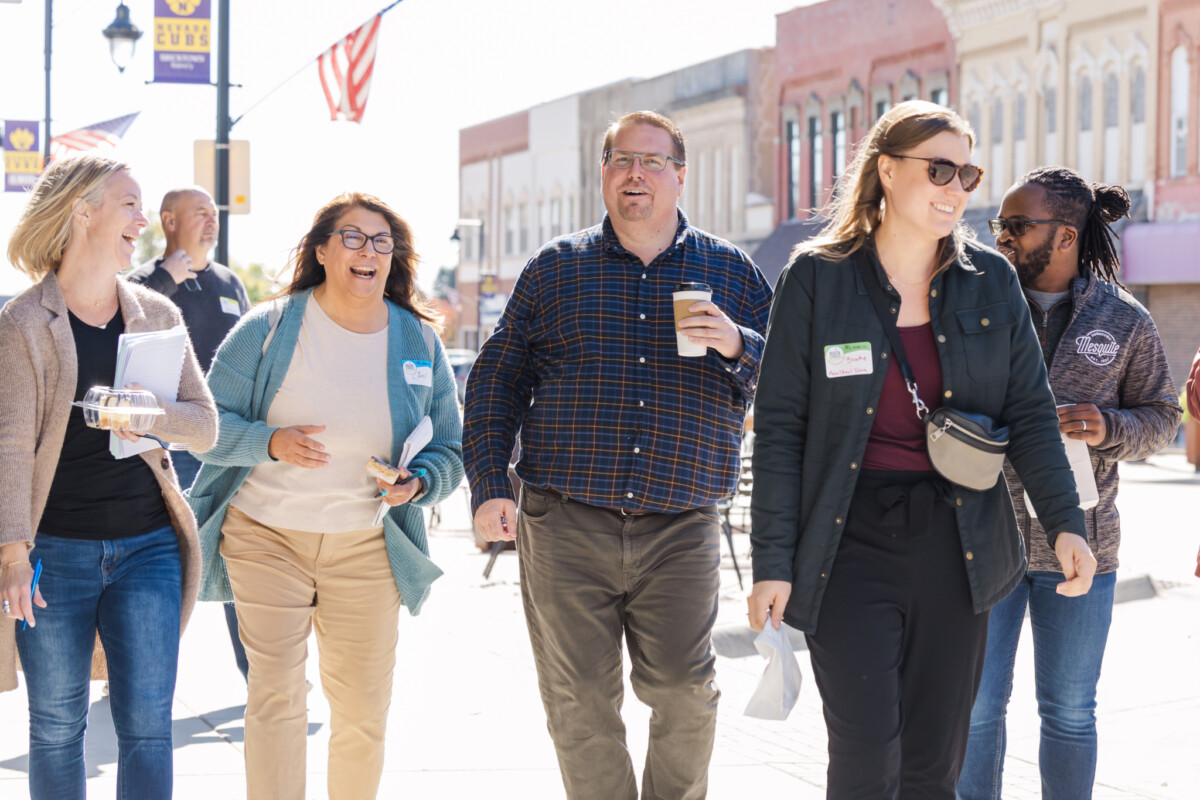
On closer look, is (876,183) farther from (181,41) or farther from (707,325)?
(181,41)

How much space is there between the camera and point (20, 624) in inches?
151

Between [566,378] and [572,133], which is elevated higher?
[572,133]

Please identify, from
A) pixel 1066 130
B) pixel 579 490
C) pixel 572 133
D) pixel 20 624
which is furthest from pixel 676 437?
pixel 572 133

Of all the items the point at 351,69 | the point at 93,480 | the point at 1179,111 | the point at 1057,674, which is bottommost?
the point at 1057,674

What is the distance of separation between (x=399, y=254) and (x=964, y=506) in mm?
2157

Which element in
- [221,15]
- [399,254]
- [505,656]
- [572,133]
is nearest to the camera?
[399,254]

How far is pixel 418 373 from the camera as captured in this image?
4.48 metres

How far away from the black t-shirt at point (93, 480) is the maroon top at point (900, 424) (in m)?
2.05

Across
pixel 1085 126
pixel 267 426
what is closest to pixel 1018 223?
pixel 267 426

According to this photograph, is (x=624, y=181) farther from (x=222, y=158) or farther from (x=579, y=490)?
(x=222, y=158)

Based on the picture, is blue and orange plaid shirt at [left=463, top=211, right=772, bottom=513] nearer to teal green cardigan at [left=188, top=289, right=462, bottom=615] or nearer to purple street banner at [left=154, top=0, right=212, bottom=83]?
teal green cardigan at [left=188, top=289, right=462, bottom=615]

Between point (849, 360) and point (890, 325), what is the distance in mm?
156

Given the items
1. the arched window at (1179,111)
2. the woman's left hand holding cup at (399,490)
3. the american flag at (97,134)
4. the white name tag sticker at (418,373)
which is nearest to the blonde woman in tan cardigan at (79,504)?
the woman's left hand holding cup at (399,490)

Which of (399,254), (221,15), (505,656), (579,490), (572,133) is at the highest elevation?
(572,133)
